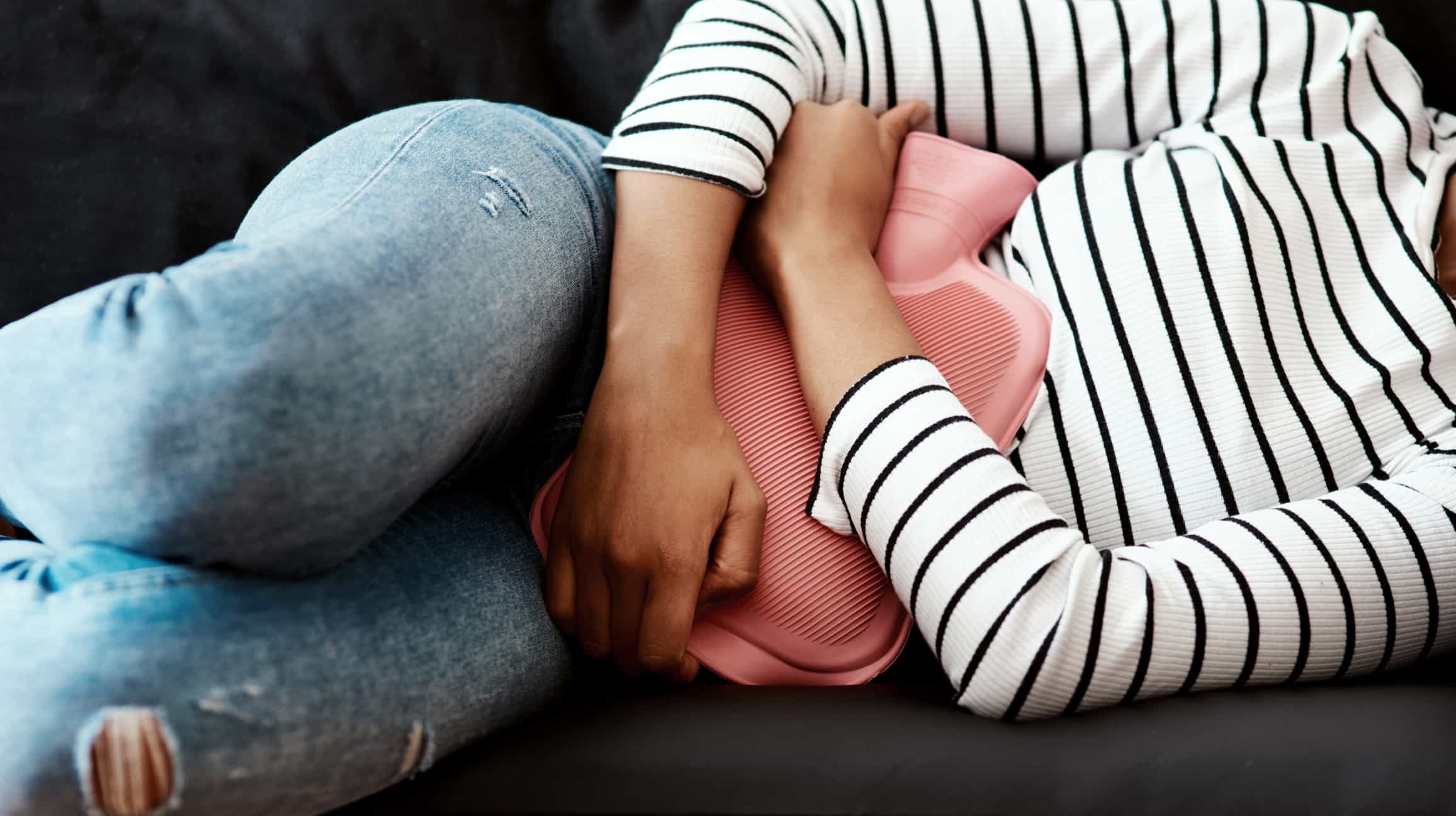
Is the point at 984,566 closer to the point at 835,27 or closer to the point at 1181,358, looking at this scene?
the point at 1181,358

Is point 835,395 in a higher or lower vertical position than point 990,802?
higher

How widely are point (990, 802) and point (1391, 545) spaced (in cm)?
28

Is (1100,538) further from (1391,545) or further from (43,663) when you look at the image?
(43,663)

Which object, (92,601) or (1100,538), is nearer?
(92,601)

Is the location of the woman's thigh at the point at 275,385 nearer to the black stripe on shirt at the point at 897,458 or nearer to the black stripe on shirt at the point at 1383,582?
the black stripe on shirt at the point at 897,458

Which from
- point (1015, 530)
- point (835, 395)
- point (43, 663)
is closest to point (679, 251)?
point (835, 395)

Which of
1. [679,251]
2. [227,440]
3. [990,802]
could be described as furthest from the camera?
[679,251]

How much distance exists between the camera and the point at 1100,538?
593mm

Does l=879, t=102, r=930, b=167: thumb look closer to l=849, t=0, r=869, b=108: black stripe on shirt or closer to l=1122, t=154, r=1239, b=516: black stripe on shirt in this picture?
l=849, t=0, r=869, b=108: black stripe on shirt

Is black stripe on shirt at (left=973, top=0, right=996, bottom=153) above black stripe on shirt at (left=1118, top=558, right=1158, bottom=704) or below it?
above

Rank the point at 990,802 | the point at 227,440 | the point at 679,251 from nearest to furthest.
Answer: the point at 227,440
the point at 990,802
the point at 679,251

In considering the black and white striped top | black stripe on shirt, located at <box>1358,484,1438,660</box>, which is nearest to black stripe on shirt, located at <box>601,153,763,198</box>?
the black and white striped top

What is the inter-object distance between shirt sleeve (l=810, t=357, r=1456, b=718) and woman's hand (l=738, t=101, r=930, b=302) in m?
0.12

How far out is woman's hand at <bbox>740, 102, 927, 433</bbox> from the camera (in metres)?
0.57
